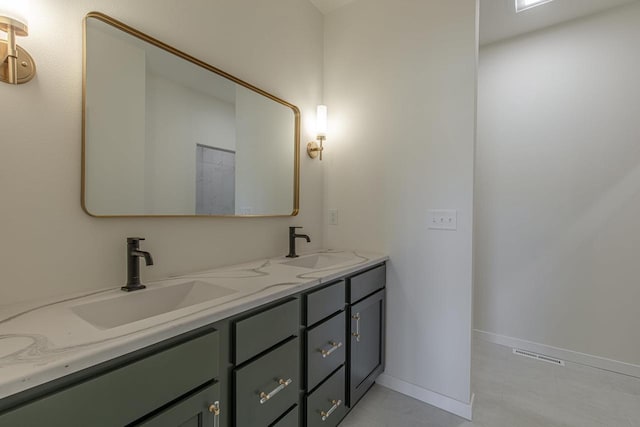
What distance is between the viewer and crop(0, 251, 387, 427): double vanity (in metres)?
0.58

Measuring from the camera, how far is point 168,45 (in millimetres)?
1306

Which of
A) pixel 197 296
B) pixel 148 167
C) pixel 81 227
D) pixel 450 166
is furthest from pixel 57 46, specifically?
pixel 450 166

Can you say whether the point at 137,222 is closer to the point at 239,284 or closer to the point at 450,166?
the point at 239,284

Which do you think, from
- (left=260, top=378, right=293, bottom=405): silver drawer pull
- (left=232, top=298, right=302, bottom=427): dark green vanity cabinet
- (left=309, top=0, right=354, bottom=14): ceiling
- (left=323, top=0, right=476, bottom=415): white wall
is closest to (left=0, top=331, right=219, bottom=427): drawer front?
(left=232, top=298, right=302, bottom=427): dark green vanity cabinet

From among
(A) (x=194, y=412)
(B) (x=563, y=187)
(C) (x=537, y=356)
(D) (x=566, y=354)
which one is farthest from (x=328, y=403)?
(B) (x=563, y=187)

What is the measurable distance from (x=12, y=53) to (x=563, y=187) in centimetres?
325

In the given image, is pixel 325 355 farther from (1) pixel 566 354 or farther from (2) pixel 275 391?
(1) pixel 566 354

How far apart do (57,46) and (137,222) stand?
67 cm

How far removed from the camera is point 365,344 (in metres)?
1.70

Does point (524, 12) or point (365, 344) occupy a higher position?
point (524, 12)

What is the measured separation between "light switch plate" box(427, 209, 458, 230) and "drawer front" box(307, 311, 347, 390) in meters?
Answer: 0.81

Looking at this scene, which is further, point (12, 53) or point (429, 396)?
point (429, 396)

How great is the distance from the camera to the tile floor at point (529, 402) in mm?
1629

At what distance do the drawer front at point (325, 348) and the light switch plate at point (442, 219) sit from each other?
2.66ft
